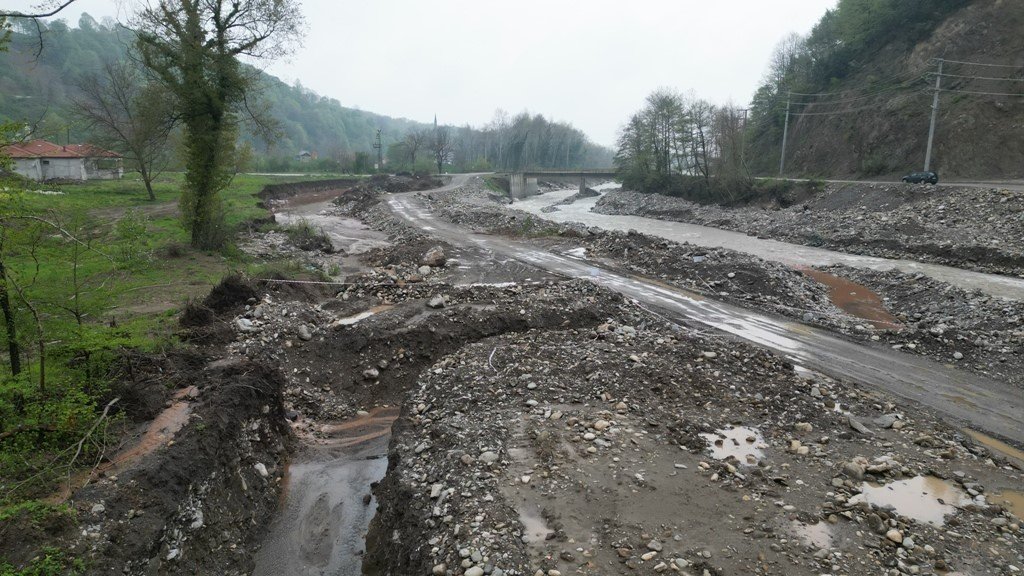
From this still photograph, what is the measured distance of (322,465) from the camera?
929 centimetres

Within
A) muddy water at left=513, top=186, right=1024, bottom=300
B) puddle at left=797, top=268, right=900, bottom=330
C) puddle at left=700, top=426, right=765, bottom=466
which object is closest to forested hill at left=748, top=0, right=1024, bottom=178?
muddy water at left=513, top=186, right=1024, bottom=300

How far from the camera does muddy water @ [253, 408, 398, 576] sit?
7.19 m

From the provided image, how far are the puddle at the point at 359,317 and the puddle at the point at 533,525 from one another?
795 cm

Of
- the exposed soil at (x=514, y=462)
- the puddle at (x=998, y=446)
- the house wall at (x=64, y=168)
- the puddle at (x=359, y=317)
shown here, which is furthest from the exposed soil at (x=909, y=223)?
the house wall at (x=64, y=168)

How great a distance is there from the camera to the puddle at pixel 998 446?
8772 millimetres

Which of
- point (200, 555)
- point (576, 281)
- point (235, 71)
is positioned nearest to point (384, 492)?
point (200, 555)

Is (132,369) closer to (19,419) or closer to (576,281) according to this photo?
(19,419)

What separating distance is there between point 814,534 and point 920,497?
2.38 metres

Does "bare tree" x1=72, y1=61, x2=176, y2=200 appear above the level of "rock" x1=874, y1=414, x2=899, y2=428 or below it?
above

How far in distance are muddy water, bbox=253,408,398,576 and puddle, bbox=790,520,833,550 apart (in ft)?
18.4

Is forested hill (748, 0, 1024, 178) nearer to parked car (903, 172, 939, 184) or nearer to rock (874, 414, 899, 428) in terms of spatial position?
parked car (903, 172, 939, 184)

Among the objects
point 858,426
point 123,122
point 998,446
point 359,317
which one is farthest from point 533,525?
point 123,122

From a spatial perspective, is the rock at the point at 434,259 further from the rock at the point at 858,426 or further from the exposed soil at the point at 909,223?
the exposed soil at the point at 909,223

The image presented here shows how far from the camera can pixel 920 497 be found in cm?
734
